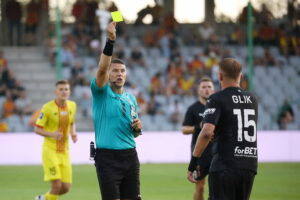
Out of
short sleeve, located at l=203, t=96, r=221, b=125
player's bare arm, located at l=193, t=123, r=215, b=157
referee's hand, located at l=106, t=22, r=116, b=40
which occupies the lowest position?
player's bare arm, located at l=193, t=123, r=215, b=157

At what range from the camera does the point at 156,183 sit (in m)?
17.8

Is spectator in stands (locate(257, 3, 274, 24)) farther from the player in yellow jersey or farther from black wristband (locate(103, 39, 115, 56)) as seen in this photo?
black wristband (locate(103, 39, 115, 56))

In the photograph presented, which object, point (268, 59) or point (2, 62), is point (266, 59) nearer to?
point (268, 59)

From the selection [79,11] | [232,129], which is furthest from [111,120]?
[79,11]

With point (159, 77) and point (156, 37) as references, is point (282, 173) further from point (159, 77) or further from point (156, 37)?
point (156, 37)

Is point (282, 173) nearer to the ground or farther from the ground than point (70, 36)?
nearer to the ground

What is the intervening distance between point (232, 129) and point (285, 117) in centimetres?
1796

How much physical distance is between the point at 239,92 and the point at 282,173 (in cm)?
1235

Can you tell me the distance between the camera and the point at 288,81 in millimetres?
28203

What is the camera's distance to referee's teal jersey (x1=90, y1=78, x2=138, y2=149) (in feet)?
29.0

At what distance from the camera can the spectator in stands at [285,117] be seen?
25.3 meters

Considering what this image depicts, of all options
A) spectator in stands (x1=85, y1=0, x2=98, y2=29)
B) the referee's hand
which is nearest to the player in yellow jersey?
the referee's hand

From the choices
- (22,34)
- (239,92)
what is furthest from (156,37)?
(239,92)

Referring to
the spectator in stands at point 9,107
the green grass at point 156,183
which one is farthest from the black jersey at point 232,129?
the spectator in stands at point 9,107
